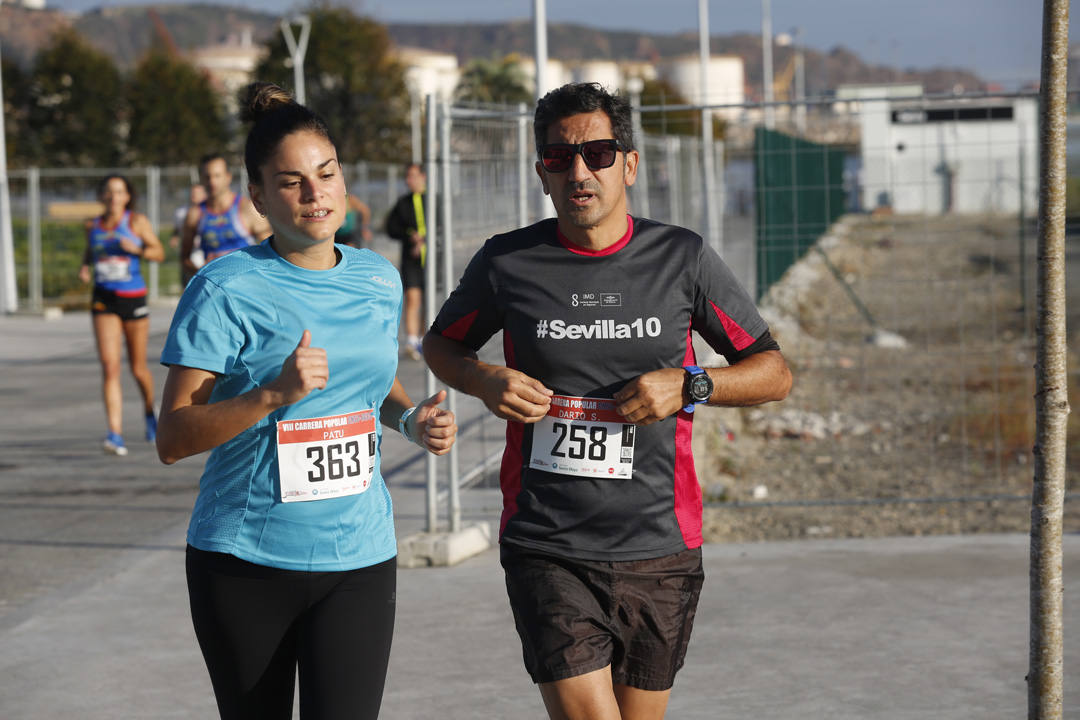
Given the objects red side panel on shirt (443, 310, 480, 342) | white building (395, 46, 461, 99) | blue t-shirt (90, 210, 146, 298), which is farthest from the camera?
white building (395, 46, 461, 99)

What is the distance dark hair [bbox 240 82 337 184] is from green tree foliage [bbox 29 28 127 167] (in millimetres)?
52079

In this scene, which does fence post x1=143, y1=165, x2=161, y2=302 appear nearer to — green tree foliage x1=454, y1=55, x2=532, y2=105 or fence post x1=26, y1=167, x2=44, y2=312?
fence post x1=26, y1=167, x2=44, y2=312

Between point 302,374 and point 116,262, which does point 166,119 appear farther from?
point 302,374

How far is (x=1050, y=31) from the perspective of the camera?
355 centimetres

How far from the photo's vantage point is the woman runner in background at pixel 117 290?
33.1ft

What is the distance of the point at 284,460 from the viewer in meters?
3.12

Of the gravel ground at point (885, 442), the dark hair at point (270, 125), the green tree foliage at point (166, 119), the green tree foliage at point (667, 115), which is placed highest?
the green tree foliage at point (166, 119)

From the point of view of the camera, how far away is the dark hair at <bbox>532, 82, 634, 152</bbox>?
354 centimetres

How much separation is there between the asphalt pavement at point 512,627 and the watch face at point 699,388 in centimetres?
192

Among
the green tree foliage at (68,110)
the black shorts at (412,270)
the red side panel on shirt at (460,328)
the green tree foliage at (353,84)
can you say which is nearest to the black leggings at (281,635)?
the red side panel on shirt at (460,328)

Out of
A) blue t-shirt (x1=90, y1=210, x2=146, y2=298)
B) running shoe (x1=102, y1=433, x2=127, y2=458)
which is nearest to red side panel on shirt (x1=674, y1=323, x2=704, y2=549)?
blue t-shirt (x1=90, y1=210, x2=146, y2=298)

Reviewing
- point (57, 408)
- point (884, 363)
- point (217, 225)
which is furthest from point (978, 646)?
point (884, 363)

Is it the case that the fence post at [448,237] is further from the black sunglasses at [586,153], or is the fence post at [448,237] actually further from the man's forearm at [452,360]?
the black sunglasses at [586,153]

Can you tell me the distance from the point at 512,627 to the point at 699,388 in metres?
2.92
